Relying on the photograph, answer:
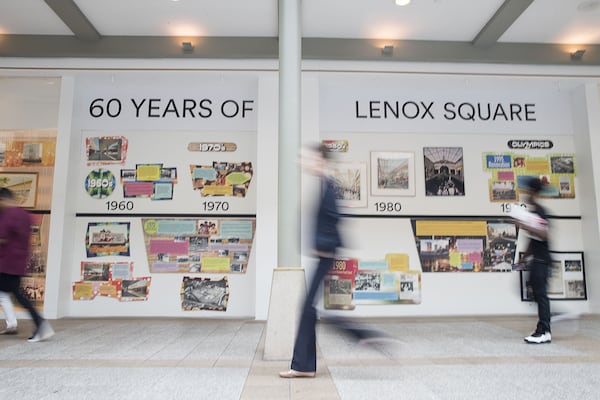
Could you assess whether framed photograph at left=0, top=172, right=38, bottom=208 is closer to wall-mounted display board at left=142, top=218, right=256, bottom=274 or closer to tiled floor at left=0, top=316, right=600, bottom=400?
wall-mounted display board at left=142, top=218, right=256, bottom=274

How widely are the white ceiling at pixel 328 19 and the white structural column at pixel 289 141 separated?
43.9 inches

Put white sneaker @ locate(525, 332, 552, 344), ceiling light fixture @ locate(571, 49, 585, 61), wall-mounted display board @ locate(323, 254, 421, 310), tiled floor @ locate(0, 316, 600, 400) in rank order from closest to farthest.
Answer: tiled floor @ locate(0, 316, 600, 400), white sneaker @ locate(525, 332, 552, 344), ceiling light fixture @ locate(571, 49, 585, 61), wall-mounted display board @ locate(323, 254, 421, 310)

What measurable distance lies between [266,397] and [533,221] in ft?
9.81

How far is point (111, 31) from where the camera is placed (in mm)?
5258

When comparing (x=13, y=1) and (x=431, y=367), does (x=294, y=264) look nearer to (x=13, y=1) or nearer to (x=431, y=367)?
(x=431, y=367)

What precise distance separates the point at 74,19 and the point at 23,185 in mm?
2485

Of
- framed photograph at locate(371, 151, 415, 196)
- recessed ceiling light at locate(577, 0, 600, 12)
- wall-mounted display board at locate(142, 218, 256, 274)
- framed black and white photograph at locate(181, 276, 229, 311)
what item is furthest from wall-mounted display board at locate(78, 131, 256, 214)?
recessed ceiling light at locate(577, 0, 600, 12)

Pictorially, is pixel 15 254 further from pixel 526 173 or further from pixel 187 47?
pixel 526 173

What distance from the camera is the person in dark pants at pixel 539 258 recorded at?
3.74 m

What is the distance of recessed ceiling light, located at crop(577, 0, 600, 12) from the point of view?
4656 mm

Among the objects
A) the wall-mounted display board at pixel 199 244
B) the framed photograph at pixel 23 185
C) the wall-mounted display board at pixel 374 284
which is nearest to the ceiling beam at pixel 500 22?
the wall-mounted display board at pixel 374 284

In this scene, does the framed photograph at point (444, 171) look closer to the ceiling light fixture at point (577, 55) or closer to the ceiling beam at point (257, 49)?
the ceiling beam at point (257, 49)

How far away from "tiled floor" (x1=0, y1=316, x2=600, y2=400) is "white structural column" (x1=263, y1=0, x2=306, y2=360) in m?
0.24

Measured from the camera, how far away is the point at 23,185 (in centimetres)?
564
